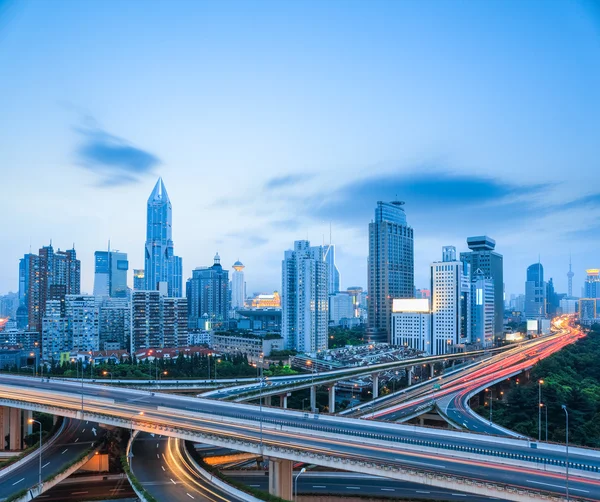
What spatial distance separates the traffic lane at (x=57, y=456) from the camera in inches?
1182

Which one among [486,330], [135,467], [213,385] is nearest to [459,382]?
[213,385]

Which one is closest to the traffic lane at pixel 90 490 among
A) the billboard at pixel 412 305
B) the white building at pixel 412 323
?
the billboard at pixel 412 305

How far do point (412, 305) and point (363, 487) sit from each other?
98166 millimetres

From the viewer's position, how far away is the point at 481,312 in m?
142

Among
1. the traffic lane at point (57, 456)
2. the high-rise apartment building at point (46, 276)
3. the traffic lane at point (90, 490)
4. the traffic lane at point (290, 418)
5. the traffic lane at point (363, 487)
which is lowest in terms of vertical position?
the traffic lane at point (90, 490)

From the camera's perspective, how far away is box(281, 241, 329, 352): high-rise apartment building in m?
114

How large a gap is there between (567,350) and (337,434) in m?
87.0

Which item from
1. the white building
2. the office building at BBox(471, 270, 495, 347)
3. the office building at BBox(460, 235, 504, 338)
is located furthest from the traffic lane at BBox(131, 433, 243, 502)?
the office building at BBox(460, 235, 504, 338)

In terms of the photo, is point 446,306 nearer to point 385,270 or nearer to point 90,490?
point 385,270

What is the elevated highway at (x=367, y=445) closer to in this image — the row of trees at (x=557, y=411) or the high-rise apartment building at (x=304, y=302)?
the row of trees at (x=557, y=411)

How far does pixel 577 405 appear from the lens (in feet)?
167

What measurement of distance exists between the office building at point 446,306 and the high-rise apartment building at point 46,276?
107513mm

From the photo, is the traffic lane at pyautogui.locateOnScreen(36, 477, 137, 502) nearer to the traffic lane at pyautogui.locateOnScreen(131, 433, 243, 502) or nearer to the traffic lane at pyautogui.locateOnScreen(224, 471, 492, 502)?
the traffic lane at pyautogui.locateOnScreen(131, 433, 243, 502)

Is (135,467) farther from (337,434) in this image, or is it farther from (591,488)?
(591,488)
